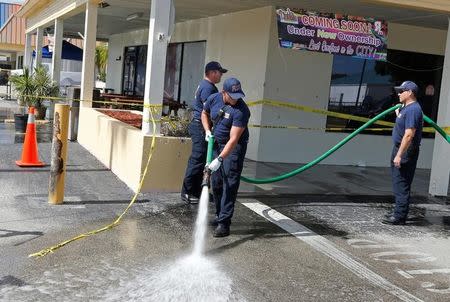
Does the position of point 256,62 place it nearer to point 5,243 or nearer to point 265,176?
point 265,176

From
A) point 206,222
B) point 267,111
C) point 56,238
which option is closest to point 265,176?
point 267,111

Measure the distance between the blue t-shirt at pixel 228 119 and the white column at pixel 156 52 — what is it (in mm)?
1673

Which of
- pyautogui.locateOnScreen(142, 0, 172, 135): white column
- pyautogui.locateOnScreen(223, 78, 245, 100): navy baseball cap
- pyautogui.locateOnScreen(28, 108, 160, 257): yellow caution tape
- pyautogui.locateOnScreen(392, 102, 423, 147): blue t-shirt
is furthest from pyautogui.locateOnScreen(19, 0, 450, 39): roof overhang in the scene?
pyautogui.locateOnScreen(28, 108, 160, 257): yellow caution tape

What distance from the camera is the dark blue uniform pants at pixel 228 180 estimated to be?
6031 millimetres

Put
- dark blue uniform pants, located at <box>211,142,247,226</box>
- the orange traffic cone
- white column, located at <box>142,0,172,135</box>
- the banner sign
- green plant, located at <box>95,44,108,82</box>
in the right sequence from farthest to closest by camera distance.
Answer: green plant, located at <box>95,44,108,82</box>
the banner sign
the orange traffic cone
white column, located at <box>142,0,172,135</box>
dark blue uniform pants, located at <box>211,142,247,226</box>

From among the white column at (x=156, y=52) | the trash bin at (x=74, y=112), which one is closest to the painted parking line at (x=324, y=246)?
the white column at (x=156, y=52)

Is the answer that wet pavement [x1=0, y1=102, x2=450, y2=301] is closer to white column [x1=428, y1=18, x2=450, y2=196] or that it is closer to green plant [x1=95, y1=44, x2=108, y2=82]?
white column [x1=428, y1=18, x2=450, y2=196]

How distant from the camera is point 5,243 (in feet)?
17.9

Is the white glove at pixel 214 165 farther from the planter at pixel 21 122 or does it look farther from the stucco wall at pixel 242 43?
the planter at pixel 21 122

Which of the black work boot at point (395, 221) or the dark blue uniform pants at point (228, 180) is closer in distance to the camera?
the dark blue uniform pants at point (228, 180)

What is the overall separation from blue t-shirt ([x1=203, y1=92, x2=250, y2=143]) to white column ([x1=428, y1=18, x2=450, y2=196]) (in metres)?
4.91

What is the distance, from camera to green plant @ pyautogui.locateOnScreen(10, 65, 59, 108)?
598 inches

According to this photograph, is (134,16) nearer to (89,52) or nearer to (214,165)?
(89,52)

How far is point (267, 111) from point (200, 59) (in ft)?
12.7
